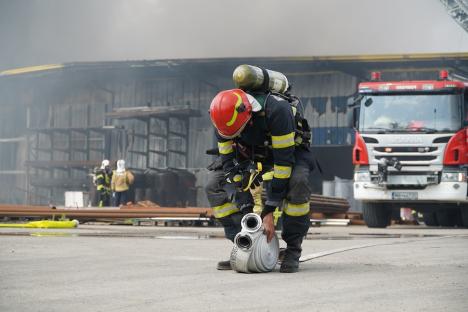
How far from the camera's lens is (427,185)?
1620 centimetres

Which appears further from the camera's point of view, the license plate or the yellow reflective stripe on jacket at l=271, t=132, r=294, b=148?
the license plate

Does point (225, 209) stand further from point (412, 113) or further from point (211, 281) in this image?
point (412, 113)

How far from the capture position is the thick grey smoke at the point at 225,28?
91.0 feet

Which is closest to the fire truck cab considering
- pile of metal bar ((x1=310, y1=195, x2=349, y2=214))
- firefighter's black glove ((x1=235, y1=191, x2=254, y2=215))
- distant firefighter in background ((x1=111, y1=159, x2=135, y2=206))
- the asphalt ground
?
pile of metal bar ((x1=310, y1=195, x2=349, y2=214))

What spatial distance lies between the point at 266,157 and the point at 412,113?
407 inches

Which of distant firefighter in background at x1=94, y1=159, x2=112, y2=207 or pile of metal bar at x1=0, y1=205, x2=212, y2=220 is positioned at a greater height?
distant firefighter in background at x1=94, y1=159, x2=112, y2=207

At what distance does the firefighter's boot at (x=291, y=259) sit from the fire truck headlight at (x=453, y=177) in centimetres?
1013

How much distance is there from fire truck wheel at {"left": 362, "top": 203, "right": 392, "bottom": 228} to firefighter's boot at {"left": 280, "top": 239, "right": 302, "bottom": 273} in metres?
10.9

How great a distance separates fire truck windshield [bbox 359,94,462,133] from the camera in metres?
16.2

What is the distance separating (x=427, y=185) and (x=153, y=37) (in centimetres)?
1572

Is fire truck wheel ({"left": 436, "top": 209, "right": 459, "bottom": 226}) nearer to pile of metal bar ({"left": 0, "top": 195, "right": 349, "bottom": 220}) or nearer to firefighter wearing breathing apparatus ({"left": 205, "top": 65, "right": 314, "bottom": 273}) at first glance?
pile of metal bar ({"left": 0, "top": 195, "right": 349, "bottom": 220})

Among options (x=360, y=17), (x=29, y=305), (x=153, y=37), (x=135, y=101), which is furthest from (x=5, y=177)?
(x=29, y=305)

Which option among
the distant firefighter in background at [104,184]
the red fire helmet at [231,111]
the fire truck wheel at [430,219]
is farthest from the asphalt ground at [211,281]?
the distant firefighter in background at [104,184]

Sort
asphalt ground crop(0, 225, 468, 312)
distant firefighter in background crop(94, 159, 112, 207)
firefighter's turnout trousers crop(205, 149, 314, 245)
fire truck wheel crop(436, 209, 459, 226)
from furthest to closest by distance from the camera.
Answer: distant firefighter in background crop(94, 159, 112, 207) < fire truck wheel crop(436, 209, 459, 226) < firefighter's turnout trousers crop(205, 149, 314, 245) < asphalt ground crop(0, 225, 468, 312)
